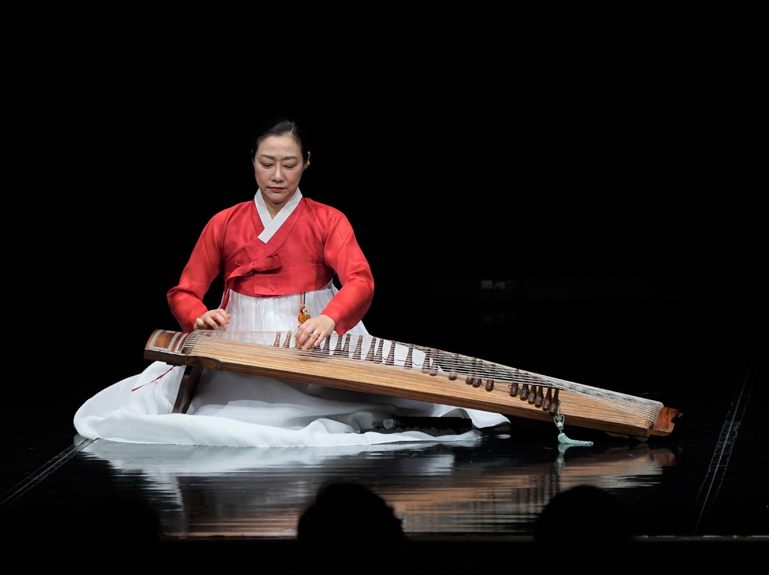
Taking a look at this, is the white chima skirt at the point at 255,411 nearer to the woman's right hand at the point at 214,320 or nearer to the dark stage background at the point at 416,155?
the woman's right hand at the point at 214,320

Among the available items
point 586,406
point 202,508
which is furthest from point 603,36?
point 202,508

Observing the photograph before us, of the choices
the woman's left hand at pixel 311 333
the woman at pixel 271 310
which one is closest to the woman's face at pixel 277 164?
the woman at pixel 271 310

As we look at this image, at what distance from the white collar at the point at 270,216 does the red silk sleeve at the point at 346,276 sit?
13 cm

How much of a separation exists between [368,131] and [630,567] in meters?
5.21

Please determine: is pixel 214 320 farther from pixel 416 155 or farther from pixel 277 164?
pixel 416 155

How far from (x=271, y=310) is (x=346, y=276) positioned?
254 mm

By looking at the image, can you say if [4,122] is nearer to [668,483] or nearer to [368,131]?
[368,131]

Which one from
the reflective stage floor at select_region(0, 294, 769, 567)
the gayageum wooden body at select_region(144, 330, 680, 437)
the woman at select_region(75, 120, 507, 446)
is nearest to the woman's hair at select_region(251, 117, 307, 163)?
the woman at select_region(75, 120, 507, 446)

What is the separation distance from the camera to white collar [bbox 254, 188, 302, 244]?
2.50 m

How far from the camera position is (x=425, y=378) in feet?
7.41

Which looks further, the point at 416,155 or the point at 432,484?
the point at 416,155

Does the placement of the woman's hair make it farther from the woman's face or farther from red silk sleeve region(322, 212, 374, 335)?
red silk sleeve region(322, 212, 374, 335)

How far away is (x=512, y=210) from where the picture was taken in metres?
6.74

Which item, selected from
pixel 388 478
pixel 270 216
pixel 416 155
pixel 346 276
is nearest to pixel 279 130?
pixel 270 216
